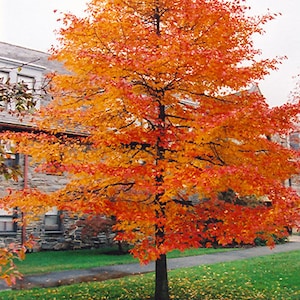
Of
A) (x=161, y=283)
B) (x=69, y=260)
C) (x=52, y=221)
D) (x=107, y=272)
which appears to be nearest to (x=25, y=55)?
(x=52, y=221)

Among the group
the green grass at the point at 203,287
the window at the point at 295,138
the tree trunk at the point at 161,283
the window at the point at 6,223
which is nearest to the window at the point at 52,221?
the window at the point at 6,223

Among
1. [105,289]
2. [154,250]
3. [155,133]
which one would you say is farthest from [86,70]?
[105,289]

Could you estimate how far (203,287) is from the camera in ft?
38.3

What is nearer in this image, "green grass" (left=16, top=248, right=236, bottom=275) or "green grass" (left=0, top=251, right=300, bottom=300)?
"green grass" (left=0, top=251, right=300, bottom=300)

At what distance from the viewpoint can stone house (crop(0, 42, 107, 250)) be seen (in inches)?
742

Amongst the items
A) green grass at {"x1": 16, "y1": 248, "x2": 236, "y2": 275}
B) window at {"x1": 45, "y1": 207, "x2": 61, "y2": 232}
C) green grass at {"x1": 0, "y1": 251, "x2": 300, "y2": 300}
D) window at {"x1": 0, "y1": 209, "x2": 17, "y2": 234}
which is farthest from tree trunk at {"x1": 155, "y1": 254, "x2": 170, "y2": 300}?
window at {"x1": 45, "y1": 207, "x2": 61, "y2": 232}

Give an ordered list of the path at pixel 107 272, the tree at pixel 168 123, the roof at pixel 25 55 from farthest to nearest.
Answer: the roof at pixel 25 55
the path at pixel 107 272
the tree at pixel 168 123

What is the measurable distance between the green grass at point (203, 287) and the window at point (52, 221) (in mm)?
8047

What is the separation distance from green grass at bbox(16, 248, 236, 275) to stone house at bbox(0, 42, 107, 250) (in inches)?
34.5

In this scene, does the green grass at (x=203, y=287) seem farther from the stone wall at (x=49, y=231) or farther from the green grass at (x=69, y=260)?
the stone wall at (x=49, y=231)

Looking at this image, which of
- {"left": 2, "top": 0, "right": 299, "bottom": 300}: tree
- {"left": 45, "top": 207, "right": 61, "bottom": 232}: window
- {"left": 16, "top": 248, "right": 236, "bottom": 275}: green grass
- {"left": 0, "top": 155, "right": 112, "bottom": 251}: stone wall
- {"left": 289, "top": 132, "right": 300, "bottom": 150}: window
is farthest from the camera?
{"left": 289, "top": 132, "right": 300, "bottom": 150}: window

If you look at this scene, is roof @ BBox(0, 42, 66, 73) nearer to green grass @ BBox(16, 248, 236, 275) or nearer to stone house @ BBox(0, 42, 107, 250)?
stone house @ BBox(0, 42, 107, 250)

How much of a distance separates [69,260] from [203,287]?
7263 mm

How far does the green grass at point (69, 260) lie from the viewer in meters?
15.0
